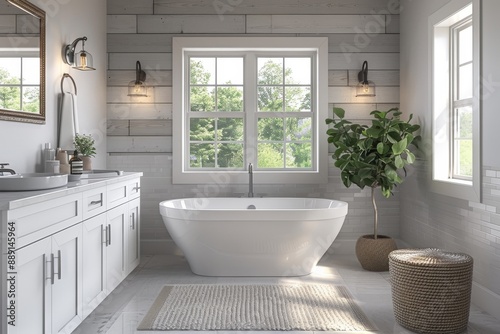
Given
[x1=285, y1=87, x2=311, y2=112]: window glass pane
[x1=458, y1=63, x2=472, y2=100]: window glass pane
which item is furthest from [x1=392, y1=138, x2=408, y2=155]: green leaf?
[x1=285, y1=87, x2=311, y2=112]: window glass pane

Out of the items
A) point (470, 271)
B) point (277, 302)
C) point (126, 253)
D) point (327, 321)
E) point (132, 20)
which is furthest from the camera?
point (132, 20)

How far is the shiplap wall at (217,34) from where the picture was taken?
5.04 meters

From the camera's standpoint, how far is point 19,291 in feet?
6.73

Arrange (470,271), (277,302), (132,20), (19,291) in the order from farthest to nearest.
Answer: (132,20) < (277,302) < (470,271) < (19,291)

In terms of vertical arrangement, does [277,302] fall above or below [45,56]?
below

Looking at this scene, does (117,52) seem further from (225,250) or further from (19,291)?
(19,291)

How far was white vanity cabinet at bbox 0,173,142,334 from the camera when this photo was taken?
6.61 feet

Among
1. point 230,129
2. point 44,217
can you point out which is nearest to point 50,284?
point 44,217

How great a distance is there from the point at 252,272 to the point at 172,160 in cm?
158

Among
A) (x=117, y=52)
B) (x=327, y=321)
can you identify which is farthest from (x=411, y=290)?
(x=117, y=52)

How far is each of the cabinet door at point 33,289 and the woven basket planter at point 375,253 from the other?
2896mm

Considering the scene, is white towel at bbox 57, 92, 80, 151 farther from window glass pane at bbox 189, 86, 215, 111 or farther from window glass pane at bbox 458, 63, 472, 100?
window glass pane at bbox 458, 63, 472, 100

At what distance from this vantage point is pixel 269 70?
5223 millimetres

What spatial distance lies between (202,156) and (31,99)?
2.15 meters
